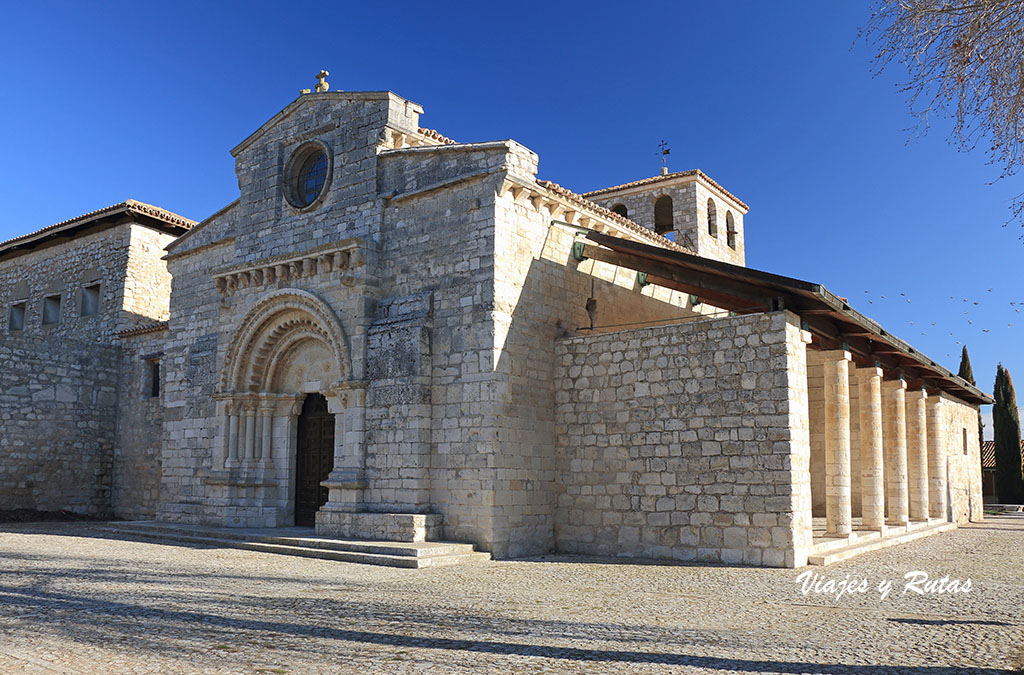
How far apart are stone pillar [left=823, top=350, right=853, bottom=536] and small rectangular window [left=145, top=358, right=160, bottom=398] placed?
14.6 m

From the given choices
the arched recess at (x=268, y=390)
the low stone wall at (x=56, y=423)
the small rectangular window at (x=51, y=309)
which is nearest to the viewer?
the arched recess at (x=268, y=390)

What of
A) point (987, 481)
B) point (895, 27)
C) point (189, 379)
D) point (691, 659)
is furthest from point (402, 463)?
point (987, 481)

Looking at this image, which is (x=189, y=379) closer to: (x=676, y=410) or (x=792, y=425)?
(x=676, y=410)

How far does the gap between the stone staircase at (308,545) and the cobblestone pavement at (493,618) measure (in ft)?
1.11

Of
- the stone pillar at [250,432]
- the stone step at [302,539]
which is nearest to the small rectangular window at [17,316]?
the stone step at [302,539]

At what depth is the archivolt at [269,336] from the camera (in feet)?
43.3

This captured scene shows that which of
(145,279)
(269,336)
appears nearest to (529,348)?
(269,336)

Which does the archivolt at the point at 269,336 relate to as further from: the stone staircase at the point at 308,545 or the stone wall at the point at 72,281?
the stone wall at the point at 72,281

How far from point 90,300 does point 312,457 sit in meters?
12.1

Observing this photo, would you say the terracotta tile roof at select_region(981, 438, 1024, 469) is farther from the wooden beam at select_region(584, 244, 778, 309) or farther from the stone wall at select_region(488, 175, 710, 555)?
the stone wall at select_region(488, 175, 710, 555)

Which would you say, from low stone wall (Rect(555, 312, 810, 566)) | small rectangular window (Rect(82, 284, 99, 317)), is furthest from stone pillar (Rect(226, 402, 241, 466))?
small rectangular window (Rect(82, 284, 99, 317))

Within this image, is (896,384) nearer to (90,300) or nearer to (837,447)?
(837,447)

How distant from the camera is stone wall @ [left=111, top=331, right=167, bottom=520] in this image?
58.5 feet

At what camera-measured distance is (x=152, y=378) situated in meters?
18.5
